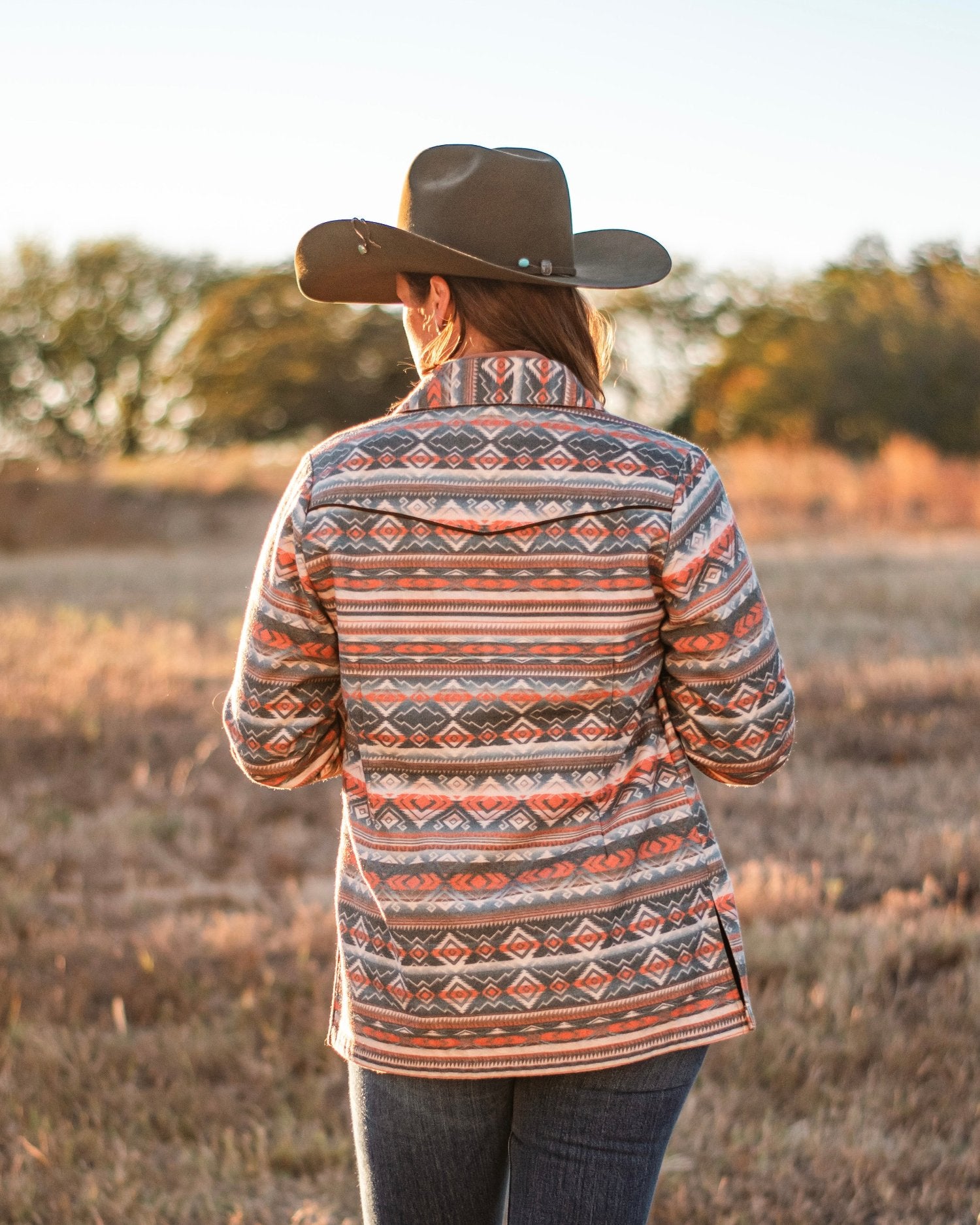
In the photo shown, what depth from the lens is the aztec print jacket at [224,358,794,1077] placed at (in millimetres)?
1560

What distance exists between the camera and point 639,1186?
1658 millimetres

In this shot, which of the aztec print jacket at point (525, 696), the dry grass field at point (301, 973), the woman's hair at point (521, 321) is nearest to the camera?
the aztec print jacket at point (525, 696)

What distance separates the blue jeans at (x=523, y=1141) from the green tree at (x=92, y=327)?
1675 inches

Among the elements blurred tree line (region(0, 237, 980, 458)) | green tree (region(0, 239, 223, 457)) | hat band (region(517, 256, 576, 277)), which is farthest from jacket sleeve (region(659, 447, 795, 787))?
green tree (region(0, 239, 223, 457))

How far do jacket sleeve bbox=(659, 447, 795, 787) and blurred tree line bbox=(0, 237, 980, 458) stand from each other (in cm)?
2665

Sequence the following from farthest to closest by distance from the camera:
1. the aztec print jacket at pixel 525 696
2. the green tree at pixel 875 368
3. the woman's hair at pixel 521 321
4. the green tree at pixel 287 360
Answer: the green tree at pixel 287 360 → the green tree at pixel 875 368 → the woman's hair at pixel 521 321 → the aztec print jacket at pixel 525 696

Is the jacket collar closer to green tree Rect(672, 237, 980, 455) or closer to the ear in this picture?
the ear

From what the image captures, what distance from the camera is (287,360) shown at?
36.8 meters

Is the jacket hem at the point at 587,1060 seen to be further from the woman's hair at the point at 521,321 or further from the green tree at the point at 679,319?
the green tree at the point at 679,319

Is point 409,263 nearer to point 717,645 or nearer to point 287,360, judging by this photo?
point 717,645

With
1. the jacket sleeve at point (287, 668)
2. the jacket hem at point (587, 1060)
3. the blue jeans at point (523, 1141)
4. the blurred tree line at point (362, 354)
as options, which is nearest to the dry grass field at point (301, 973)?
the blue jeans at point (523, 1141)

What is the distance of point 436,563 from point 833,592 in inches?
429

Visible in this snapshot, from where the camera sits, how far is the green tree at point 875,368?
99.9 ft

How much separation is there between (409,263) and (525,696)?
1.99ft
